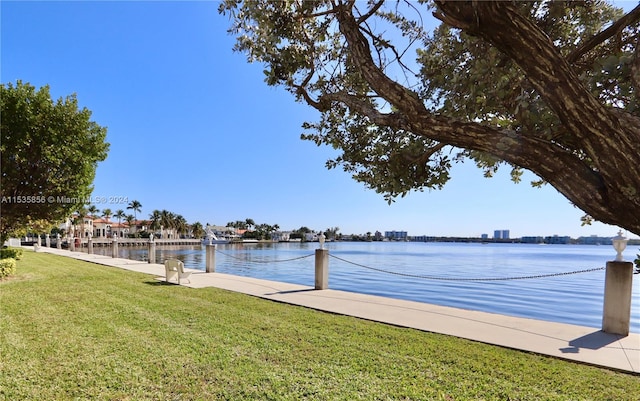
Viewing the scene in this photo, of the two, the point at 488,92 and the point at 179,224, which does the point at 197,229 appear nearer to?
the point at 179,224

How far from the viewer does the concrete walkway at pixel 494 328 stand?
17.1ft

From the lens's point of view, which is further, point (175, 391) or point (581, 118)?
point (175, 391)

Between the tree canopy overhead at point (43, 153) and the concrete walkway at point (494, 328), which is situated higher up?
the tree canopy overhead at point (43, 153)

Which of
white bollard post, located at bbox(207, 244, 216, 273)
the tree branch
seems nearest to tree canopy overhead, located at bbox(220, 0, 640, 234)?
the tree branch

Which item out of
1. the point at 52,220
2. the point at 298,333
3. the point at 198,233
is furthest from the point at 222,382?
the point at 198,233

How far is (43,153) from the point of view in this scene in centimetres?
1084

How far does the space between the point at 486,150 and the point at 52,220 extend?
1483 centimetres

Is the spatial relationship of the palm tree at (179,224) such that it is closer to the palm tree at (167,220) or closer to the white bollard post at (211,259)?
the palm tree at (167,220)

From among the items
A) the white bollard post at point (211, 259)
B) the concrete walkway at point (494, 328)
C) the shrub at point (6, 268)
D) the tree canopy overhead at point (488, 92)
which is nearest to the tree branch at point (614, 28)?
the tree canopy overhead at point (488, 92)

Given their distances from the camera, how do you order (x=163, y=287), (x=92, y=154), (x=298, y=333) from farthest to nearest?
(x=92, y=154) < (x=163, y=287) < (x=298, y=333)

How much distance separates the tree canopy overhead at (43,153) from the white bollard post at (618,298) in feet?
45.3

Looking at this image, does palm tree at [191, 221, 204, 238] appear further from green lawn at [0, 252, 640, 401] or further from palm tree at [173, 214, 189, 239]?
green lawn at [0, 252, 640, 401]

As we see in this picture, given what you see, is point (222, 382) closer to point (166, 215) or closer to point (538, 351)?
point (538, 351)

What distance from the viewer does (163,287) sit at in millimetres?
10602
